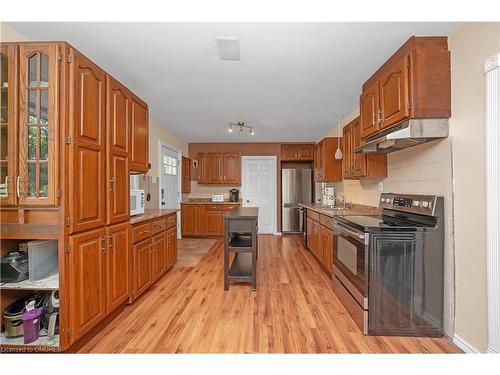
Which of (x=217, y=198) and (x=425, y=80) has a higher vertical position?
(x=425, y=80)

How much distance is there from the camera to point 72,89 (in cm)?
172

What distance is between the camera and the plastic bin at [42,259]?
1.75 metres

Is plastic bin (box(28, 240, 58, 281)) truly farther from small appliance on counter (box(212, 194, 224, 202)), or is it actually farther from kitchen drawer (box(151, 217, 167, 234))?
small appliance on counter (box(212, 194, 224, 202))

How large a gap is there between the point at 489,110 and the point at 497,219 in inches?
27.2

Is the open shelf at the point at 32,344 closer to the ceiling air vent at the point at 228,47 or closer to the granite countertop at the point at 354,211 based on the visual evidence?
the ceiling air vent at the point at 228,47

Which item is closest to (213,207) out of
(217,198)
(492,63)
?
(217,198)

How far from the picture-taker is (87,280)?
1839 millimetres

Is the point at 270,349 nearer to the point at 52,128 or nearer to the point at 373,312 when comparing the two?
the point at 373,312

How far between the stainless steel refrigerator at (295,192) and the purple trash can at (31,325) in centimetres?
530

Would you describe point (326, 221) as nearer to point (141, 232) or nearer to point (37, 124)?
point (141, 232)

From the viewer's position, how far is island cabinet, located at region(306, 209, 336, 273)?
3270mm

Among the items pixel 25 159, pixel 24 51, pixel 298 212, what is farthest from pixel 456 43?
pixel 298 212

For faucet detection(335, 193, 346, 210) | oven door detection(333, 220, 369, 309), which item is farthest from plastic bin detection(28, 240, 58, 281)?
faucet detection(335, 193, 346, 210)

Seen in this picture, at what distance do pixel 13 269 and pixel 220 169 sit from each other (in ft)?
16.0
